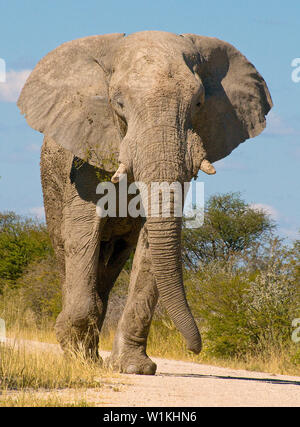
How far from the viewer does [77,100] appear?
9602mm

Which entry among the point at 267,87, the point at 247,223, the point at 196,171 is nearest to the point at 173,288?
the point at 196,171

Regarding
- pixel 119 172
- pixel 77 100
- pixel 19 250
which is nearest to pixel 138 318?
pixel 119 172

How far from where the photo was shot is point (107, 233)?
10.3m

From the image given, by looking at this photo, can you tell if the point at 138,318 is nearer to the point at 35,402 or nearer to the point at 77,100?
the point at 77,100

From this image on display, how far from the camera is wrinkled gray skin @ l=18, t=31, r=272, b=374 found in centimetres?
821

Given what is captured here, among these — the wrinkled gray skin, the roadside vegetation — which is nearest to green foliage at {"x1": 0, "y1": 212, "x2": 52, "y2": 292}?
the roadside vegetation

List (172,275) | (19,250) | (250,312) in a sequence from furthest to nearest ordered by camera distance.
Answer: (19,250), (250,312), (172,275)

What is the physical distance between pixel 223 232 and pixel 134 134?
1587cm

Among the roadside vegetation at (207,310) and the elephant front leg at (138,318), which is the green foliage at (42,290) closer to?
the roadside vegetation at (207,310)

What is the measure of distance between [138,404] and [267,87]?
5.44m

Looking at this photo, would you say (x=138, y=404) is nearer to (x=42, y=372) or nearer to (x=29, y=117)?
(x=42, y=372)

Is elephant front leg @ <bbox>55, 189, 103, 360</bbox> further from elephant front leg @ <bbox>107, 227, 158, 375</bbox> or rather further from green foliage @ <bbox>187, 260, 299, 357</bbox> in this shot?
green foliage @ <bbox>187, 260, 299, 357</bbox>

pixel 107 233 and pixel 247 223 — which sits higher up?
pixel 247 223
